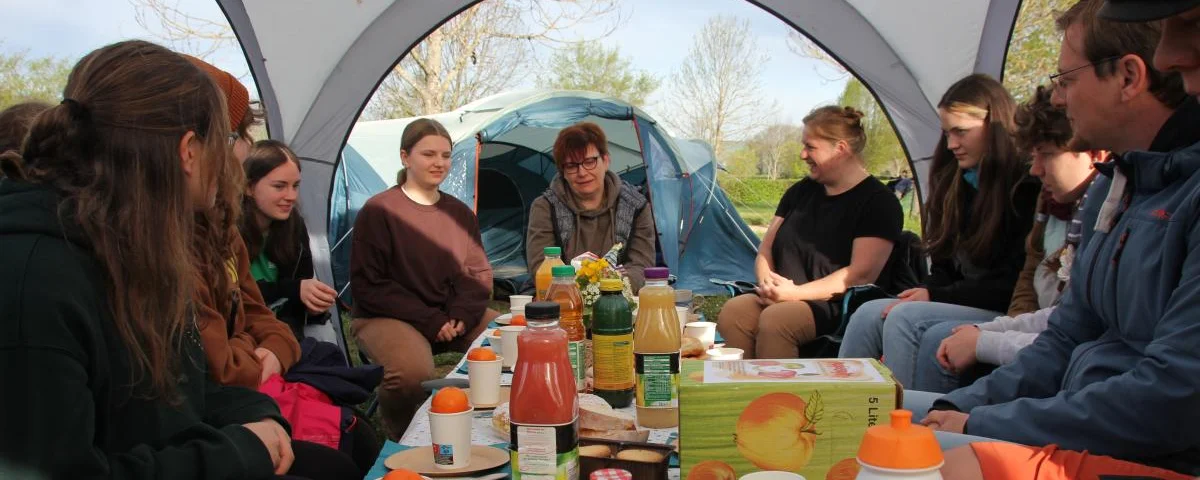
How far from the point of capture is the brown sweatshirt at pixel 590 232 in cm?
432

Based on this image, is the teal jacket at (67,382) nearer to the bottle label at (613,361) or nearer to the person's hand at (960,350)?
the bottle label at (613,361)

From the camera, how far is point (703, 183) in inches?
320

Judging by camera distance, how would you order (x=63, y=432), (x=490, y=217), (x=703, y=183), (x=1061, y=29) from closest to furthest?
(x=63, y=432) → (x=1061, y=29) → (x=703, y=183) → (x=490, y=217)

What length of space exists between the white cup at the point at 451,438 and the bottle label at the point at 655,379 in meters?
0.40

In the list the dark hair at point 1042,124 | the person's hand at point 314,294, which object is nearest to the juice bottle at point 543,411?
the dark hair at point 1042,124

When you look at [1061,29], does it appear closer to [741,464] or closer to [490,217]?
[741,464]

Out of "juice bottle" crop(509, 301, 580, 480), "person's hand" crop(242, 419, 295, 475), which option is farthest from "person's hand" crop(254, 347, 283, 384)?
"juice bottle" crop(509, 301, 580, 480)

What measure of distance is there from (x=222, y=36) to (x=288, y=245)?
1211cm

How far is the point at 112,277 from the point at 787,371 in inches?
42.8

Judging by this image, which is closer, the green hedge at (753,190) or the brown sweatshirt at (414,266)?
the brown sweatshirt at (414,266)

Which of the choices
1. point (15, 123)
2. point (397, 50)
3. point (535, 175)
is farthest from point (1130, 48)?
point (535, 175)

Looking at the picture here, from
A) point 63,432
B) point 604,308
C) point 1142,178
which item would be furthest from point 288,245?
point 1142,178

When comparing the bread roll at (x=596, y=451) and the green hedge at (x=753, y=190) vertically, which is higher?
the green hedge at (x=753, y=190)

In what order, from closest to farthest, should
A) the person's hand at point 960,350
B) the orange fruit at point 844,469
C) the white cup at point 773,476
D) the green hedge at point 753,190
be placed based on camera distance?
the white cup at point 773,476, the orange fruit at point 844,469, the person's hand at point 960,350, the green hedge at point 753,190
